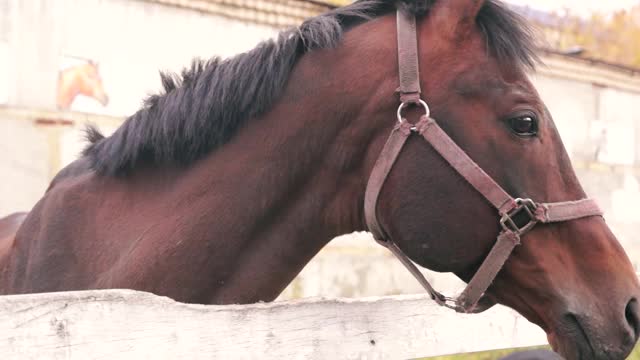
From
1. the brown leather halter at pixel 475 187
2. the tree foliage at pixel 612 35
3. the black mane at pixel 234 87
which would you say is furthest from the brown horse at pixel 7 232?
the tree foliage at pixel 612 35

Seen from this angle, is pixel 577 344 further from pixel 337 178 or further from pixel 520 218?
pixel 337 178

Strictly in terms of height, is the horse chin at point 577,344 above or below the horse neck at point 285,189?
below

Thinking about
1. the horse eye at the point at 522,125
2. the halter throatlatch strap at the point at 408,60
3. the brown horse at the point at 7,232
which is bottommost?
the brown horse at the point at 7,232

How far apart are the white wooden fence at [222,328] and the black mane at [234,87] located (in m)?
0.65

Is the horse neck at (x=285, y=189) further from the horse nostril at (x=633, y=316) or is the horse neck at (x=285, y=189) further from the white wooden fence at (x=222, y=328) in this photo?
the horse nostril at (x=633, y=316)

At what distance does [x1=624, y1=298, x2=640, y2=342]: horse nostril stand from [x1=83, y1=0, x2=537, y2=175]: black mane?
74 centimetres

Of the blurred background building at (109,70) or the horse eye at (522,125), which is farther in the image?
the blurred background building at (109,70)

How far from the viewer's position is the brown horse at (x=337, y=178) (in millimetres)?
1945

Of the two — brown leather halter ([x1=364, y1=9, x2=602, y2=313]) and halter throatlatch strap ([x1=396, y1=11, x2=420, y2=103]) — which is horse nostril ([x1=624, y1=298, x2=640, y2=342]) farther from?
halter throatlatch strap ([x1=396, y1=11, x2=420, y2=103])

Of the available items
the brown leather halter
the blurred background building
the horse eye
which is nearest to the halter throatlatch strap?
the brown leather halter

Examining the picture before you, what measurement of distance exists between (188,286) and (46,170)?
3613 mm

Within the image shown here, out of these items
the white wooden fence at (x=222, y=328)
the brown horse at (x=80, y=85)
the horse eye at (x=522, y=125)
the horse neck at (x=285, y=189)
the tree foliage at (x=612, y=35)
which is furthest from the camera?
the tree foliage at (x=612, y=35)

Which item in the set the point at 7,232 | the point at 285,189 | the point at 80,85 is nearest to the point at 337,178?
the point at 285,189

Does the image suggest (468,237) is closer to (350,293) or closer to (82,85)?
(82,85)
